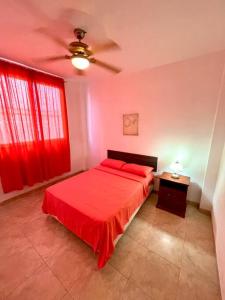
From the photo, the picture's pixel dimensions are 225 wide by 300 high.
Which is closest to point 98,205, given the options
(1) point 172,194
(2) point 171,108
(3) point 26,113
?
(1) point 172,194

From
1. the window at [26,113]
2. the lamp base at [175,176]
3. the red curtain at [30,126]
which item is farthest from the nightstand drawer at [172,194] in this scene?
the window at [26,113]

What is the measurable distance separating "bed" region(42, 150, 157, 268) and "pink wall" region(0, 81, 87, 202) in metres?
1.47

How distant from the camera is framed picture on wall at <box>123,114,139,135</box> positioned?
9.47 feet

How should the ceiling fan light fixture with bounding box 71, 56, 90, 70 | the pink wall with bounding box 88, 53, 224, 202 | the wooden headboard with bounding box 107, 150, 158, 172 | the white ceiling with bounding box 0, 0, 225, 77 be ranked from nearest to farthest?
1. the white ceiling with bounding box 0, 0, 225, 77
2. the ceiling fan light fixture with bounding box 71, 56, 90, 70
3. the pink wall with bounding box 88, 53, 224, 202
4. the wooden headboard with bounding box 107, 150, 158, 172

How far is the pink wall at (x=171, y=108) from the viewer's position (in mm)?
2094

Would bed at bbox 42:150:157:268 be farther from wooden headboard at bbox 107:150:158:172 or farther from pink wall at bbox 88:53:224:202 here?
pink wall at bbox 88:53:224:202

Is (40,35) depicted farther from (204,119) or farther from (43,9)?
(204,119)

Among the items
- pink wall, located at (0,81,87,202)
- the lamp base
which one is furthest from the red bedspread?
pink wall, located at (0,81,87,202)

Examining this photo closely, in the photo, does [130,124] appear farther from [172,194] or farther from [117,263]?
[117,263]

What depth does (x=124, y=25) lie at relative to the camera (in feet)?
4.66

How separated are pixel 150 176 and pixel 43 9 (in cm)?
274

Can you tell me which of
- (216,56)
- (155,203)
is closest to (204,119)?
(216,56)

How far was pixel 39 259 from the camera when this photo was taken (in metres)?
1.49

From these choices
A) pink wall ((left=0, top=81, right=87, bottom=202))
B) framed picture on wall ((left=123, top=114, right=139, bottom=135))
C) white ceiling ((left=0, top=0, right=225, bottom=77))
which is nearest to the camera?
white ceiling ((left=0, top=0, right=225, bottom=77))
